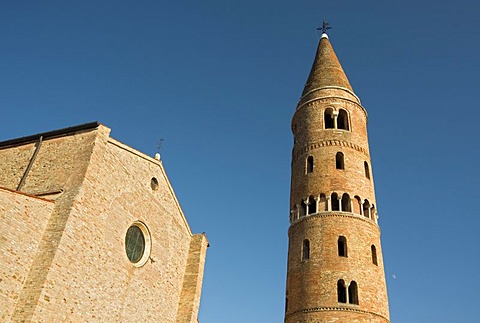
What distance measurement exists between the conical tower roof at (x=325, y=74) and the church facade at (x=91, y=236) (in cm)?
984

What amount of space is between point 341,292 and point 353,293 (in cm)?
42

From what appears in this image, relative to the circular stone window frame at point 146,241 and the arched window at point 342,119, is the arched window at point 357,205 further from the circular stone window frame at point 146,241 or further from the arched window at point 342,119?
the circular stone window frame at point 146,241

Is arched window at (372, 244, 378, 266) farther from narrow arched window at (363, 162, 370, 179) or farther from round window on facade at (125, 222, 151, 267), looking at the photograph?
round window on facade at (125, 222, 151, 267)

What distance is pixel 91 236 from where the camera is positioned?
10930mm

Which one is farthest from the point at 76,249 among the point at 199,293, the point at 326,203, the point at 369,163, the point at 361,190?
the point at 369,163

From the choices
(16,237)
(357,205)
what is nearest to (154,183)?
(16,237)

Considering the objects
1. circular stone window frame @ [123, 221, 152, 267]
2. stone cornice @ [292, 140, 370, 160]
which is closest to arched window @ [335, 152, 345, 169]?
stone cornice @ [292, 140, 370, 160]

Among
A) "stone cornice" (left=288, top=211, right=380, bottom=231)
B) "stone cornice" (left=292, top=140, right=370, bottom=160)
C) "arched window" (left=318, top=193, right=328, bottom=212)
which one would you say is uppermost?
"stone cornice" (left=292, top=140, right=370, bottom=160)

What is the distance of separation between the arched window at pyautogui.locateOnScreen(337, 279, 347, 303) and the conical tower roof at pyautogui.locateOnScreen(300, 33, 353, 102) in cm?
915

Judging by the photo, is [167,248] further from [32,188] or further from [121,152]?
[32,188]

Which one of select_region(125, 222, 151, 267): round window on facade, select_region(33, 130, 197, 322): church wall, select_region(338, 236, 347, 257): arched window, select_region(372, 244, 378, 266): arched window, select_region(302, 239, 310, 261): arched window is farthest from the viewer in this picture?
select_region(302, 239, 310, 261): arched window

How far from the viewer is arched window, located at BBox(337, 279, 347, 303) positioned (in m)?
15.2

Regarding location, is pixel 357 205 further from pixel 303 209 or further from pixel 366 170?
pixel 366 170

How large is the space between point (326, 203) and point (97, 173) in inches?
362
